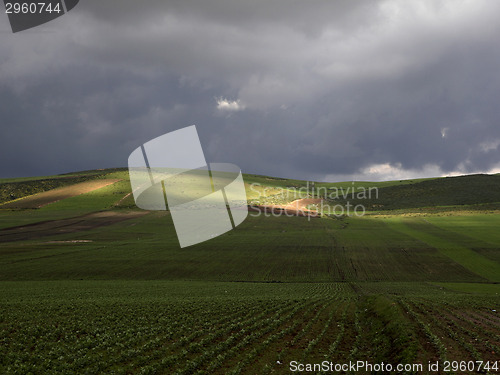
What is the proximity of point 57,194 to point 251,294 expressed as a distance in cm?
13032

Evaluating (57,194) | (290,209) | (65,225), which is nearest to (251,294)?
(65,225)

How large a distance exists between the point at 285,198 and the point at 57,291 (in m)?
113

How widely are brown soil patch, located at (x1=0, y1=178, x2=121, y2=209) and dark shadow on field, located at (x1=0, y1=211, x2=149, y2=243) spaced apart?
3367cm

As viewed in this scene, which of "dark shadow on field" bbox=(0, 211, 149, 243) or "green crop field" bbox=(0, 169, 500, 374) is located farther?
"dark shadow on field" bbox=(0, 211, 149, 243)

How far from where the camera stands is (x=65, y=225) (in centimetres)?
8756

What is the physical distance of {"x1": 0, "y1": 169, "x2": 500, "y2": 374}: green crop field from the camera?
51.8ft

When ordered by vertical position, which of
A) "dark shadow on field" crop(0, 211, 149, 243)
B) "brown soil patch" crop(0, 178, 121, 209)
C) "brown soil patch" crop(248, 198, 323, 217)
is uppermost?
"brown soil patch" crop(0, 178, 121, 209)

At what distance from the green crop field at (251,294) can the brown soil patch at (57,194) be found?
19.1 m

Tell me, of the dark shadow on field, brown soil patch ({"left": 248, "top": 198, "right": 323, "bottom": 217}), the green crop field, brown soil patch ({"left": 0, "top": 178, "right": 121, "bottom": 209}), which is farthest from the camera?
brown soil patch ({"left": 0, "top": 178, "right": 121, "bottom": 209})

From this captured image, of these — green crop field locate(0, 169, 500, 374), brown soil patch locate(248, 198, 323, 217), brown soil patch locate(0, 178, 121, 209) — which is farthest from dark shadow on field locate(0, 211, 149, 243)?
brown soil patch locate(248, 198, 323, 217)

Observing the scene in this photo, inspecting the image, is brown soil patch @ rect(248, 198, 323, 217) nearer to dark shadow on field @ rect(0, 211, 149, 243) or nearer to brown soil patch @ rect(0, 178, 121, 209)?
dark shadow on field @ rect(0, 211, 149, 243)

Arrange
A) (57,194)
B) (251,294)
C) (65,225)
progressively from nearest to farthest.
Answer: (251,294) < (65,225) < (57,194)

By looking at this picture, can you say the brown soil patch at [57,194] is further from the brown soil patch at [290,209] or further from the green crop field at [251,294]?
the brown soil patch at [290,209]

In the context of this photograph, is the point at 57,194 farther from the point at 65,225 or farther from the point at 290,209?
the point at 290,209
